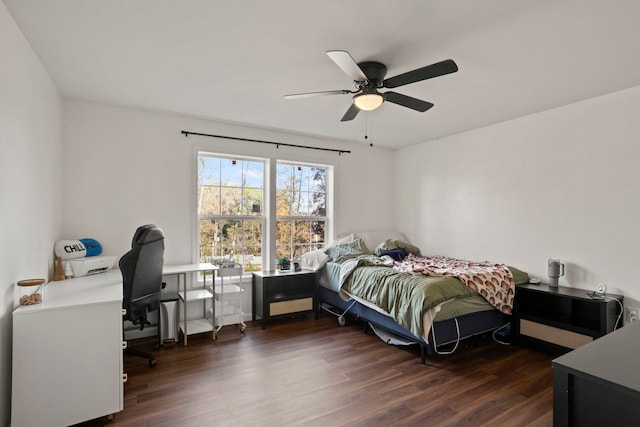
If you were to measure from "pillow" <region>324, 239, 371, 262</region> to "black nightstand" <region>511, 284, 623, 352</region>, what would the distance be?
190 cm

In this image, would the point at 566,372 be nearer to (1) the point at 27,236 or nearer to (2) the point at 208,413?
(2) the point at 208,413

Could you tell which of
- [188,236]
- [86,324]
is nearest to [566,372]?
[86,324]

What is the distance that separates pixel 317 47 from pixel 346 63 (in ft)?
1.03

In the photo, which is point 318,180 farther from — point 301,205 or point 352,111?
point 352,111

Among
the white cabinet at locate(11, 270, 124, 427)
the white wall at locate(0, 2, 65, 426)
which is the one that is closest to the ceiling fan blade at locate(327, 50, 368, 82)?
the white wall at locate(0, 2, 65, 426)

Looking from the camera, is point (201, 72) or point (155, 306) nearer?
point (201, 72)

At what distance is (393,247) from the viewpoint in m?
4.73

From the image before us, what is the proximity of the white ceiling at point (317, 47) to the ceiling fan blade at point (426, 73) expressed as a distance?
0.19m

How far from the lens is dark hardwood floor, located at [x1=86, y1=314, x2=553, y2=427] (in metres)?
2.20

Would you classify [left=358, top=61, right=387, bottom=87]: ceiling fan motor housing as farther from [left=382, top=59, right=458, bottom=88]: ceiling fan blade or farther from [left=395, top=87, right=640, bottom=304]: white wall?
[left=395, top=87, right=640, bottom=304]: white wall

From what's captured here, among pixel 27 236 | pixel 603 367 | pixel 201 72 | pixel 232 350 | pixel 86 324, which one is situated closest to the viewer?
pixel 603 367

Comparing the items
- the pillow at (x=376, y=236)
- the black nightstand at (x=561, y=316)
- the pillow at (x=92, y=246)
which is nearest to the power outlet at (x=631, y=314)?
the black nightstand at (x=561, y=316)

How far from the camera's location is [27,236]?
7.32 ft

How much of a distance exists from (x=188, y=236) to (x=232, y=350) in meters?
1.44
